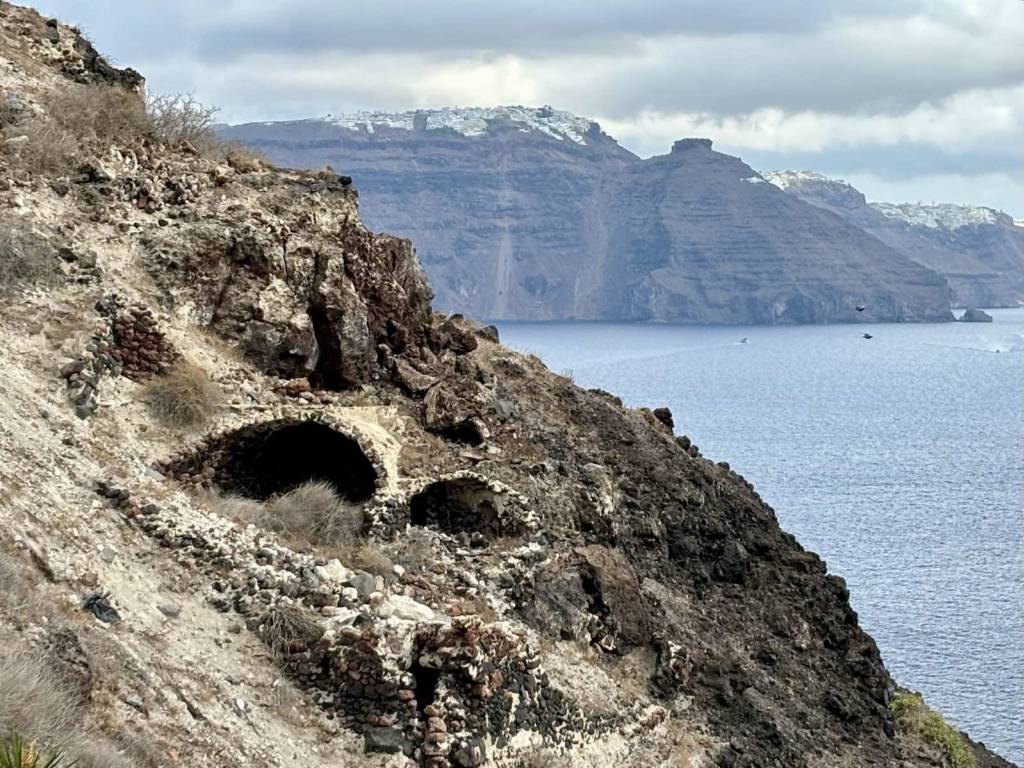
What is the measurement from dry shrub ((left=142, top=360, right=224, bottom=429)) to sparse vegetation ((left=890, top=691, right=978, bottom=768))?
16.2 meters

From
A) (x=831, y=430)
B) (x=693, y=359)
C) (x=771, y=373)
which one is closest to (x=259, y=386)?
(x=831, y=430)

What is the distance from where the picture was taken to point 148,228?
2633 cm

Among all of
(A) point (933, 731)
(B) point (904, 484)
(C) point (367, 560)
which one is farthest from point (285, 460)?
(B) point (904, 484)

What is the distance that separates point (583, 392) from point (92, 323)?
1262 centimetres

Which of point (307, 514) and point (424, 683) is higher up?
point (307, 514)

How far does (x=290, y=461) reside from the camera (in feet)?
86.1

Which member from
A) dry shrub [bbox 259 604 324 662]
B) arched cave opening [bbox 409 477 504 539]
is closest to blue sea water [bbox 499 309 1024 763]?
arched cave opening [bbox 409 477 504 539]

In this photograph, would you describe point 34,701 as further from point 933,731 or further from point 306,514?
point 933,731

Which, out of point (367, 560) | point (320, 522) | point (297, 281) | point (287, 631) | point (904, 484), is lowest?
point (904, 484)

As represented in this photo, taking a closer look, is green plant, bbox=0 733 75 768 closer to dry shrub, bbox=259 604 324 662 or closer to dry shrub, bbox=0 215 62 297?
dry shrub, bbox=259 604 324 662

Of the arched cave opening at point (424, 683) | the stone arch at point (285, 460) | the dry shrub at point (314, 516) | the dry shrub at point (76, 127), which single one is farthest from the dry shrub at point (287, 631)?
the dry shrub at point (76, 127)

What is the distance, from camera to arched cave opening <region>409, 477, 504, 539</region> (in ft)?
85.0

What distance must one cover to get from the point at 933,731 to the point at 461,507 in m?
12.0

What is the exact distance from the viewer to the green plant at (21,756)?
440 inches
